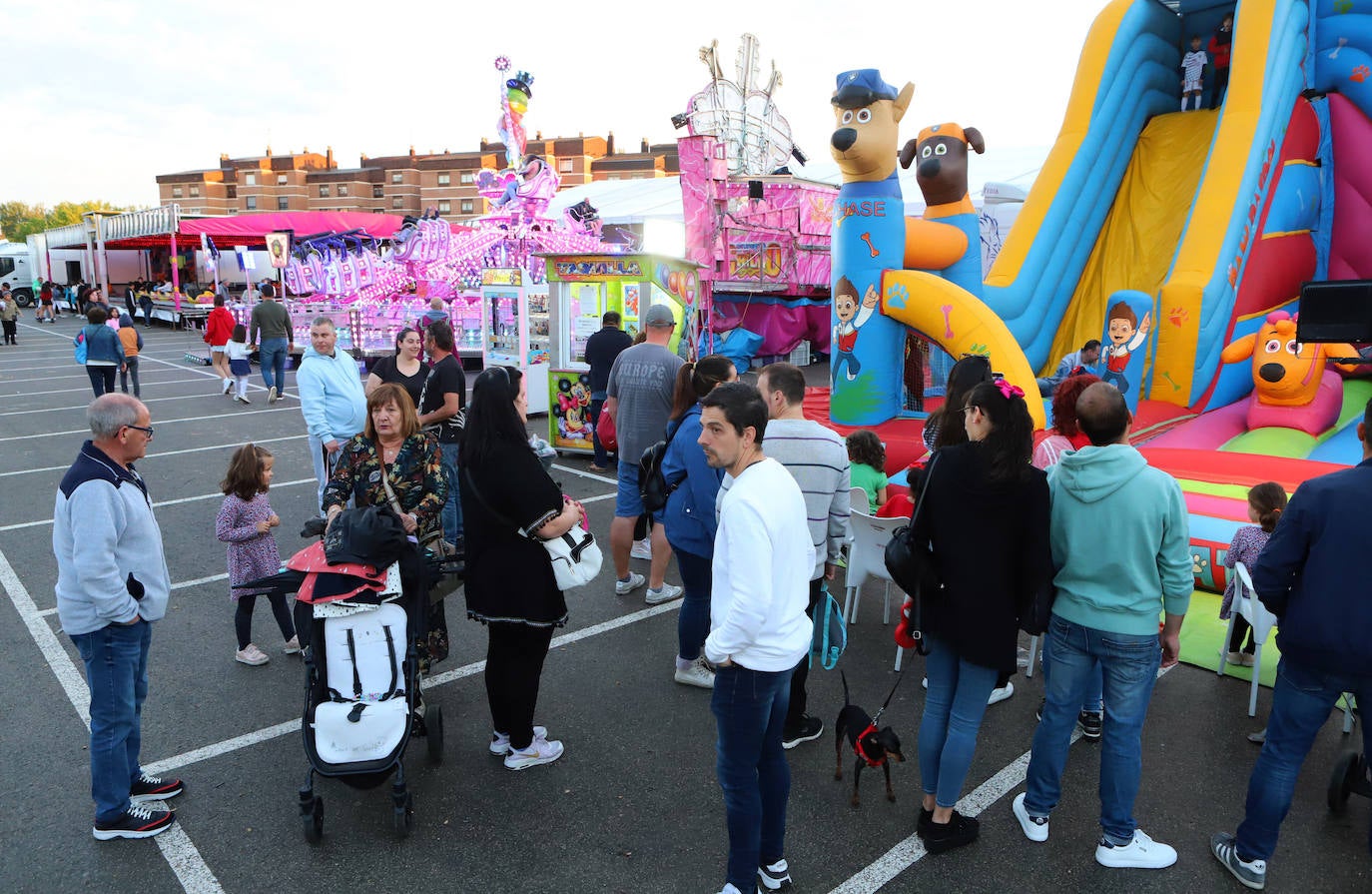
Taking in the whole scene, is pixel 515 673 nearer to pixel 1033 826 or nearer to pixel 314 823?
pixel 314 823

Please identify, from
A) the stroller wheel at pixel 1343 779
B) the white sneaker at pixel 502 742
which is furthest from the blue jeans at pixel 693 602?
the stroller wheel at pixel 1343 779

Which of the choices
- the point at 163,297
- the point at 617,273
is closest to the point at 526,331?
the point at 617,273

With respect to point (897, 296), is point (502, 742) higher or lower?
lower

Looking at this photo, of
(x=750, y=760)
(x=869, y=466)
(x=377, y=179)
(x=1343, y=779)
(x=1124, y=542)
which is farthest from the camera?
(x=377, y=179)

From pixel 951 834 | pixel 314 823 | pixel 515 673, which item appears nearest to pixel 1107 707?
Result: pixel 951 834

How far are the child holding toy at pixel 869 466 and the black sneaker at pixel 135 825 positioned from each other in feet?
12.5

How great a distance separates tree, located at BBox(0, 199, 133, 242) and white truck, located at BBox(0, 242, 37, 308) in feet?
106

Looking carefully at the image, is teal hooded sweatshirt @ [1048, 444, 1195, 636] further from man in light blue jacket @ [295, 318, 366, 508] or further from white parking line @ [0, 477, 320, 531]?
white parking line @ [0, 477, 320, 531]

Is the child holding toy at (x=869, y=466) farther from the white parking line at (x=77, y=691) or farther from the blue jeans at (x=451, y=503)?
the white parking line at (x=77, y=691)

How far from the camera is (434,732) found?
361 centimetres

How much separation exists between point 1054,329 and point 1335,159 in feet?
11.4

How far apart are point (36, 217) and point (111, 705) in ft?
313

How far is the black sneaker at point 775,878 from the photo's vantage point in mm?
2902

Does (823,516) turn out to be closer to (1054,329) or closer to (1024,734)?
(1024,734)
